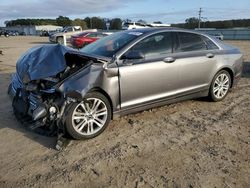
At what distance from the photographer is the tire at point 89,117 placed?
423 cm

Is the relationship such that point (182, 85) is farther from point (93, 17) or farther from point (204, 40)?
point (93, 17)

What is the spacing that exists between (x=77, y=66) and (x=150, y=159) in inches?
73.0

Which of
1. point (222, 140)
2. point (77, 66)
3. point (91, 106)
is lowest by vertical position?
point (222, 140)

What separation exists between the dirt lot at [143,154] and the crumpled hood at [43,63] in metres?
1.00

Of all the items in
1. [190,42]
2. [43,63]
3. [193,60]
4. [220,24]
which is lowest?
[220,24]

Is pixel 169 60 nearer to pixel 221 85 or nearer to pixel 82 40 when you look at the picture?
pixel 221 85

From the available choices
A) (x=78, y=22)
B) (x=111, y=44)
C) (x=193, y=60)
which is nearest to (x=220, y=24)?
(x=78, y=22)

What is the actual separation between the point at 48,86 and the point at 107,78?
0.92 meters

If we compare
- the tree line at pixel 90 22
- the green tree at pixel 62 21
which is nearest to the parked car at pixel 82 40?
the tree line at pixel 90 22

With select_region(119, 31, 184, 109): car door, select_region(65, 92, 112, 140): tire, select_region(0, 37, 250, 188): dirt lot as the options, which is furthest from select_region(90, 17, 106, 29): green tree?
select_region(65, 92, 112, 140): tire

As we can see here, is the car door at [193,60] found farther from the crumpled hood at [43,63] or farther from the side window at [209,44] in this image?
the crumpled hood at [43,63]

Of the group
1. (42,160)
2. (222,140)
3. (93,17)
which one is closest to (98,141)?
(42,160)

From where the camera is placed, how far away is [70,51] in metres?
4.47

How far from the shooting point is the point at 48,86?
4.29m
